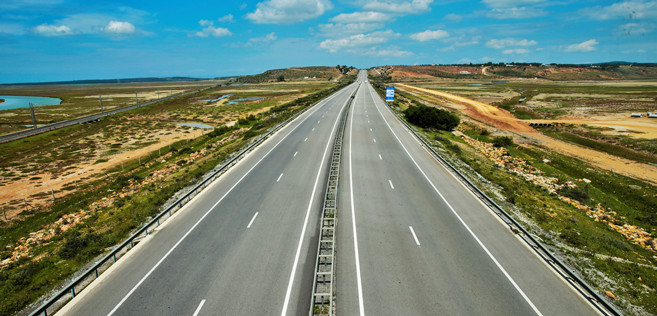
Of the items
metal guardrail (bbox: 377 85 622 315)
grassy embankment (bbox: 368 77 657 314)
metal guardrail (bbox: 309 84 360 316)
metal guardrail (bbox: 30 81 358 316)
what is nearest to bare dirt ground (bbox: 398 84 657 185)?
grassy embankment (bbox: 368 77 657 314)

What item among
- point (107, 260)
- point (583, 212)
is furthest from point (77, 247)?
point (583, 212)

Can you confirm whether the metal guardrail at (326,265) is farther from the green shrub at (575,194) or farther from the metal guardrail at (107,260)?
the green shrub at (575,194)

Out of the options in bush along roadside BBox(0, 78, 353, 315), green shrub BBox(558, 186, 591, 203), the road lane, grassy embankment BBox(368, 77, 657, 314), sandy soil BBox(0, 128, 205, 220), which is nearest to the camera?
the road lane

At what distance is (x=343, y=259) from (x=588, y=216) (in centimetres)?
1921

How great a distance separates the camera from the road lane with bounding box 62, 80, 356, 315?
11.4m

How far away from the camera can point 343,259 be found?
556 inches

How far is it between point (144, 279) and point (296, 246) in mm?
6713

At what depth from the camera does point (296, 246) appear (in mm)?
15086

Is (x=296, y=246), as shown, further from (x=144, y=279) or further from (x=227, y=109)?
(x=227, y=109)

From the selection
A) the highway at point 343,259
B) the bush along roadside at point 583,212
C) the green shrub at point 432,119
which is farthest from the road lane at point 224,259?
the green shrub at point 432,119

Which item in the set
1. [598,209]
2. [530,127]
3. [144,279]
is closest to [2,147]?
[144,279]

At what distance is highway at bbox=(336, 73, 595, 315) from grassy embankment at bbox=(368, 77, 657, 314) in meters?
2.13

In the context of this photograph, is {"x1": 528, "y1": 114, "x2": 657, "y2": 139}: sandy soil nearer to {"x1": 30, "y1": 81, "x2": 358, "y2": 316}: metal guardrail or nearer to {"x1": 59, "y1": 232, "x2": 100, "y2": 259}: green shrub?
{"x1": 30, "y1": 81, "x2": 358, "y2": 316}: metal guardrail

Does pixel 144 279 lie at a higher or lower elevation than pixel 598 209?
Answer: higher
